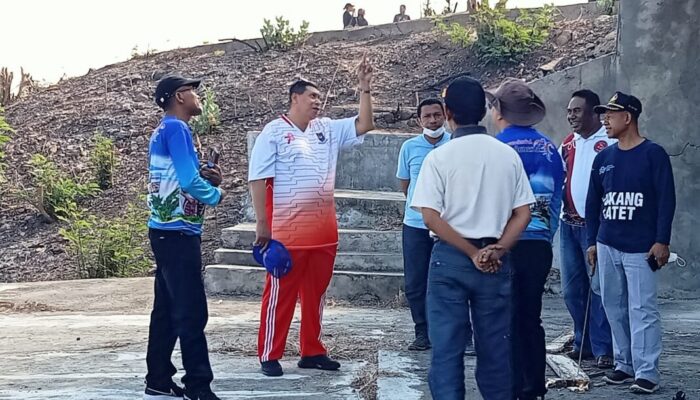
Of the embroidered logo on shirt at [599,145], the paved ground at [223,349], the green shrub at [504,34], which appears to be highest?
the green shrub at [504,34]

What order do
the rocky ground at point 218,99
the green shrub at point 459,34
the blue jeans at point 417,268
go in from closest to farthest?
1. the blue jeans at point 417,268
2. the rocky ground at point 218,99
3. the green shrub at point 459,34

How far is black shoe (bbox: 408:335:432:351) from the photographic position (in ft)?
25.0

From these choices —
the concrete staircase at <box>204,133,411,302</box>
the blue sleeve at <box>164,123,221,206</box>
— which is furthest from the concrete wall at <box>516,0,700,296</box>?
the blue sleeve at <box>164,123,221,206</box>

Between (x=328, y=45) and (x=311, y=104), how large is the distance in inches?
483

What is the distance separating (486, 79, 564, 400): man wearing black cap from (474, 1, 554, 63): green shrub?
9.90m

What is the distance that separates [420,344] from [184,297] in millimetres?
2288

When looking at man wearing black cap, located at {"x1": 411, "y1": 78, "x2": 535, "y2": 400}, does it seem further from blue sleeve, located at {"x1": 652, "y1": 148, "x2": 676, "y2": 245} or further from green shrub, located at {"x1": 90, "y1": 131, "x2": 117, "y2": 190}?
green shrub, located at {"x1": 90, "y1": 131, "x2": 117, "y2": 190}

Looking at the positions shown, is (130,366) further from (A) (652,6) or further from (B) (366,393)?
(A) (652,6)

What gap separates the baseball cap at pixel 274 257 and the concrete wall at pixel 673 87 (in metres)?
5.45

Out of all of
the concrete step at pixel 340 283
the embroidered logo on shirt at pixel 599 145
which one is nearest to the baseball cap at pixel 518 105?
the embroidered logo on shirt at pixel 599 145

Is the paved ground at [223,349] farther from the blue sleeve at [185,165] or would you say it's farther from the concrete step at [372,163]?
the concrete step at [372,163]

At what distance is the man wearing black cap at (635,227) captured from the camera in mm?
6289

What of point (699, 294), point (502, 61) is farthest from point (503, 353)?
point (502, 61)

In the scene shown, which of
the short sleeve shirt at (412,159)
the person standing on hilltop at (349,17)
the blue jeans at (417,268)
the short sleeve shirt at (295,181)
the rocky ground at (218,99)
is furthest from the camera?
the person standing on hilltop at (349,17)
